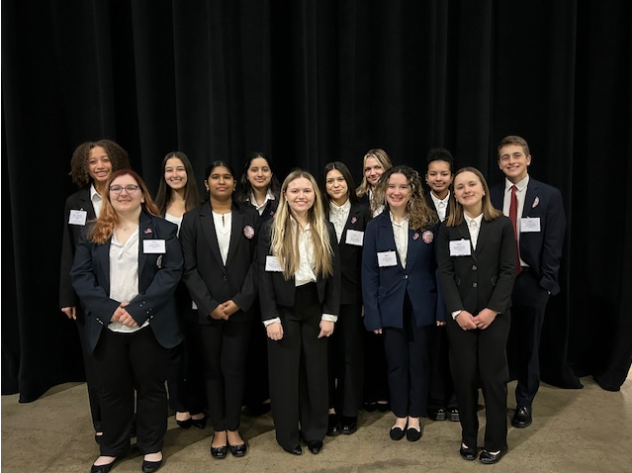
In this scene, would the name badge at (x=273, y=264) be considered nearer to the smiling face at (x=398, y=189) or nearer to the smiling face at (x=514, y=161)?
the smiling face at (x=398, y=189)

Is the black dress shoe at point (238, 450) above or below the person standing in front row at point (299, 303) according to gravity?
below

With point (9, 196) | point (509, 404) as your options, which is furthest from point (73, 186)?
point (509, 404)

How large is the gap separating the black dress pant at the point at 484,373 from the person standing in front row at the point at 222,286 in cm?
113

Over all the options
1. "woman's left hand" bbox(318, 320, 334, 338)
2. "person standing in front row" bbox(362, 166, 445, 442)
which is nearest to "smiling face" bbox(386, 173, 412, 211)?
"person standing in front row" bbox(362, 166, 445, 442)

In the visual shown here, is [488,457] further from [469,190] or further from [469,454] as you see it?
[469,190]

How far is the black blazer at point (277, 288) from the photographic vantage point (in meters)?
2.73

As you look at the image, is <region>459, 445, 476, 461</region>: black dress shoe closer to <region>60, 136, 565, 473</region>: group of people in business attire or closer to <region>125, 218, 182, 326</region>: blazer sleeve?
<region>60, 136, 565, 473</region>: group of people in business attire

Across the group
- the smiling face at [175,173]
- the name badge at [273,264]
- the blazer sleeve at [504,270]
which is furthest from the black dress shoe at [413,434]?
the smiling face at [175,173]

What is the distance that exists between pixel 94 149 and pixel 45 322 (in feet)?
5.74

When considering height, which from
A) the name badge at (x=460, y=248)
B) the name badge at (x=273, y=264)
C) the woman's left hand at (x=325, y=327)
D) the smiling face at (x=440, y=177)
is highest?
the smiling face at (x=440, y=177)

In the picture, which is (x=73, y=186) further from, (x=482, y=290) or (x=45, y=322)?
(x=482, y=290)

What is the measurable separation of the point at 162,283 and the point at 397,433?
159cm

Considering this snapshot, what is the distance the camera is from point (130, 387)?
8.91ft

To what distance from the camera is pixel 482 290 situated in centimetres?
266
